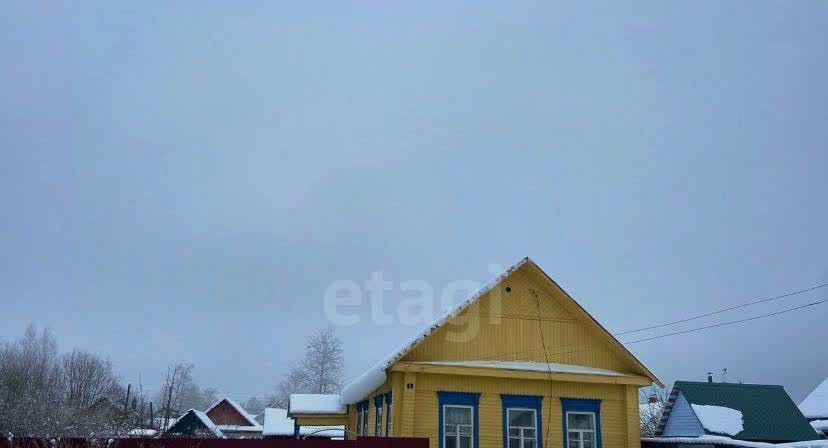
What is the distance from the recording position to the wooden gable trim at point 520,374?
A: 52.1 ft

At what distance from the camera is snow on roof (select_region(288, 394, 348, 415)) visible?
21.6m

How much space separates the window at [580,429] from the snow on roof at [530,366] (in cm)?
107

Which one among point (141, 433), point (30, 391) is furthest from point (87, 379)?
point (141, 433)

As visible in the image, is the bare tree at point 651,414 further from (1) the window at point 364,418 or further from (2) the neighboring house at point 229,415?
(2) the neighboring house at point 229,415

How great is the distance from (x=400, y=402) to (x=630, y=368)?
6299 millimetres

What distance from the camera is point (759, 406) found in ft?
76.1

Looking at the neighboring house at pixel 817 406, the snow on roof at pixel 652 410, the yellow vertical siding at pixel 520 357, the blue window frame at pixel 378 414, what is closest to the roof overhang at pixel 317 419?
the blue window frame at pixel 378 414

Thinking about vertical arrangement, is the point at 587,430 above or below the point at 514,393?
below

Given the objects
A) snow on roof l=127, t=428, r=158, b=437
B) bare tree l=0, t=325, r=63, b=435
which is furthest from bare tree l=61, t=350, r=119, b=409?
snow on roof l=127, t=428, r=158, b=437

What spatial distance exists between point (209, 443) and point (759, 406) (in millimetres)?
19147

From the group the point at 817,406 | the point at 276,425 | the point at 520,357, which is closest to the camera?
the point at 520,357

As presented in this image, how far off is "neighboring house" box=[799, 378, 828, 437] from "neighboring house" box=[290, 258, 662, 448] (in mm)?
19834

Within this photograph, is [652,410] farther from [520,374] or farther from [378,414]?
[520,374]

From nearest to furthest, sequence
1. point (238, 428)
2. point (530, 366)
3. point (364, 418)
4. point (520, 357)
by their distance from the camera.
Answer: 1. point (530, 366)
2. point (520, 357)
3. point (364, 418)
4. point (238, 428)
